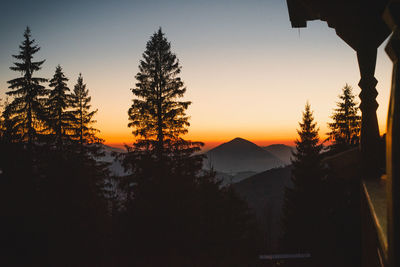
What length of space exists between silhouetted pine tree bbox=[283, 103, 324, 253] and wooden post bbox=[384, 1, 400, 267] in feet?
64.9

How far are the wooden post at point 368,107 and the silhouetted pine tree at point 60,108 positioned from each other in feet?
71.8

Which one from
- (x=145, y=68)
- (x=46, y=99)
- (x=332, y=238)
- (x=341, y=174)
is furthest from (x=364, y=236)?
(x=46, y=99)

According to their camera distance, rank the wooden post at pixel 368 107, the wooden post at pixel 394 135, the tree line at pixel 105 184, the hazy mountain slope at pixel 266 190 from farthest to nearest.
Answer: the hazy mountain slope at pixel 266 190
the tree line at pixel 105 184
the wooden post at pixel 368 107
the wooden post at pixel 394 135

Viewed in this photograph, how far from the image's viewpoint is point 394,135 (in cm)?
85

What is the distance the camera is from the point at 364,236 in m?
3.09

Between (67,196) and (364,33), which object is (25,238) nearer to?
(67,196)

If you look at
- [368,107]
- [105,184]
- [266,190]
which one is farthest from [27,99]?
[266,190]

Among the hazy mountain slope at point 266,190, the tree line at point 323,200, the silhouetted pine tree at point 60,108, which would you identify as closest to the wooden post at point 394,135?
the tree line at point 323,200

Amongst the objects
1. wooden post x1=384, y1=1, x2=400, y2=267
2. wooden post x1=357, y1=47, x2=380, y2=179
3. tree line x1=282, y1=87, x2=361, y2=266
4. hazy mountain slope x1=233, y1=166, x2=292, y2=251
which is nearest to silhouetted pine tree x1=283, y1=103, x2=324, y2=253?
tree line x1=282, y1=87, x2=361, y2=266

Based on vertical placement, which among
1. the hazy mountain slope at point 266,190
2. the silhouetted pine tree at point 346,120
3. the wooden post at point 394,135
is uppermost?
the silhouetted pine tree at point 346,120

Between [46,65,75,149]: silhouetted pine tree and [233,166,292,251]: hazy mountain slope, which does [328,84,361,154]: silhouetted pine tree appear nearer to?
[46,65,75,149]: silhouetted pine tree

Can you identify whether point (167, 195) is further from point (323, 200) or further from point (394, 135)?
point (394, 135)

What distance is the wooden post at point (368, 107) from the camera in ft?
10.1

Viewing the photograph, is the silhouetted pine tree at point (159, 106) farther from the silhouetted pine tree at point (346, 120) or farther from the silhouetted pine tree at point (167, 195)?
the silhouetted pine tree at point (346, 120)
